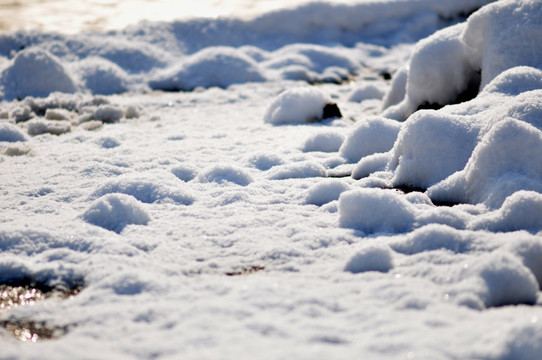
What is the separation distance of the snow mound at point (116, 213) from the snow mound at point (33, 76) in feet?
11.9

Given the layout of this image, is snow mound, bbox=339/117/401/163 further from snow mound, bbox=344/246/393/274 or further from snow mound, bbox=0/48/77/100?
snow mound, bbox=0/48/77/100

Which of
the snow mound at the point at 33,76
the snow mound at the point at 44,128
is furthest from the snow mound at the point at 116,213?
the snow mound at the point at 33,76

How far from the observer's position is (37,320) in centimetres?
192

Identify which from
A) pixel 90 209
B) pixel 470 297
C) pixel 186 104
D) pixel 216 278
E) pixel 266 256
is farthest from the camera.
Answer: pixel 186 104

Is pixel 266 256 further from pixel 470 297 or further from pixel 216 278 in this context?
pixel 470 297

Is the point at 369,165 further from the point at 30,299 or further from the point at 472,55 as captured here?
the point at 30,299

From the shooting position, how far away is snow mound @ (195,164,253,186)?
3.37 metres

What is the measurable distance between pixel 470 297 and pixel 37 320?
1.49m

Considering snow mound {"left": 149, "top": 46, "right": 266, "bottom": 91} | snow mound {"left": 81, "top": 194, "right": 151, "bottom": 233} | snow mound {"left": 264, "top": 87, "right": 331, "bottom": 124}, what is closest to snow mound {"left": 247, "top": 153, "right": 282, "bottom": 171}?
snow mound {"left": 81, "top": 194, "right": 151, "bottom": 233}

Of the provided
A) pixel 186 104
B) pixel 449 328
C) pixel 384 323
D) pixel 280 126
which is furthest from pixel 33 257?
pixel 186 104

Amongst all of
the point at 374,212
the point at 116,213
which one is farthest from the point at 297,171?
the point at 116,213

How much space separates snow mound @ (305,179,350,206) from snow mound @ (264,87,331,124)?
6.84ft

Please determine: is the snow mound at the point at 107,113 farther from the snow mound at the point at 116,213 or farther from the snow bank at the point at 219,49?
the snow mound at the point at 116,213

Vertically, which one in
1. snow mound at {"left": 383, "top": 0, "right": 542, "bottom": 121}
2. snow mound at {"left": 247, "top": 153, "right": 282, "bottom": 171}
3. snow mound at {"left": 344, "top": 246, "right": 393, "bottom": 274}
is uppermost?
snow mound at {"left": 383, "top": 0, "right": 542, "bottom": 121}
